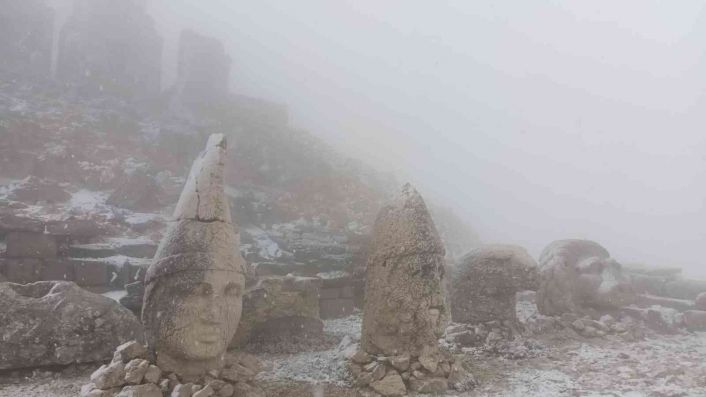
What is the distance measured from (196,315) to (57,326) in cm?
209

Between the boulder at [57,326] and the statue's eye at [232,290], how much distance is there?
1950 millimetres

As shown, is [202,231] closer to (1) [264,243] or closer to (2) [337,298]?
(2) [337,298]

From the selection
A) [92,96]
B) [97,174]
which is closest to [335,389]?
[97,174]

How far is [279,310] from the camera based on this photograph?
6961 millimetres

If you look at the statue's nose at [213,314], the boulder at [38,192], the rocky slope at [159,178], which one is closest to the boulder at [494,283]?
the rocky slope at [159,178]

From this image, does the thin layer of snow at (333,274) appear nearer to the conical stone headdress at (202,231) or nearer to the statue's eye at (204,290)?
the conical stone headdress at (202,231)

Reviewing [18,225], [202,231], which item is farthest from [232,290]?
[18,225]

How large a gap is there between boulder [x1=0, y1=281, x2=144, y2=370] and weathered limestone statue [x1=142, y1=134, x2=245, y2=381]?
148 centimetres

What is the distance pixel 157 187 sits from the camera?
1514 cm

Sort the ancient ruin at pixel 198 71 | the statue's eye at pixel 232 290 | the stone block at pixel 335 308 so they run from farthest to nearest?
the ancient ruin at pixel 198 71 < the stone block at pixel 335 308 < the statue's eye at pixel 232 290

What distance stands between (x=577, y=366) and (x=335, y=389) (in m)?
3.34

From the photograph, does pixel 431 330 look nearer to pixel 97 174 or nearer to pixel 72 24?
pixel 97 174

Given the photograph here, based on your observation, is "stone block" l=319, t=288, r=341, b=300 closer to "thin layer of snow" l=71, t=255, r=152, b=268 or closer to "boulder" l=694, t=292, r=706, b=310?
"thin layer of snow" l=71, t=255, r=152, b=268

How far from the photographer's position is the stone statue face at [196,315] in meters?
3.61
